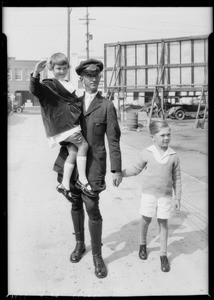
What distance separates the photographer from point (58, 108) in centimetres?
360

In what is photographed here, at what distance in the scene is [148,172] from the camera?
3.88 metres

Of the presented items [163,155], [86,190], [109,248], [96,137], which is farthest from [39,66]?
[109,248]

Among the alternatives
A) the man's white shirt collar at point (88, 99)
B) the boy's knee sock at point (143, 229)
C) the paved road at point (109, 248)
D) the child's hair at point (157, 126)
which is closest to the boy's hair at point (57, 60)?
the man's white shirt collar at point (88, 99)

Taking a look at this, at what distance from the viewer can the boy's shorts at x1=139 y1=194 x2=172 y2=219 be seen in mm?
3836

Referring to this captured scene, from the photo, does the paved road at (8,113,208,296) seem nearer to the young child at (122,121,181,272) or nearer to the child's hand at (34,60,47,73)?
the young child at (122,121,181,272)

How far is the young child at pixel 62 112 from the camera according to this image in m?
3.56

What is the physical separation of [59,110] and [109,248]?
1.76m

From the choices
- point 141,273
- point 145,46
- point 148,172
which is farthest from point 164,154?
point 145,46

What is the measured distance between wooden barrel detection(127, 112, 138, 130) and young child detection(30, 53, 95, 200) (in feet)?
42.5

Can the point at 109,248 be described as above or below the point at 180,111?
below

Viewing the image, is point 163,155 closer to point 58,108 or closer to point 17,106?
point 58,108

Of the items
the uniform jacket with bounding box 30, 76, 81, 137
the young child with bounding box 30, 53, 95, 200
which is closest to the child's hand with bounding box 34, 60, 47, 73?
the young child with bounding box 30, 53, 95, 200

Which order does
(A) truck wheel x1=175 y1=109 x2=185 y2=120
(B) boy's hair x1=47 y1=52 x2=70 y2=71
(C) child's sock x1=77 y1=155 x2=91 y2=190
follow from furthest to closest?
(A) truck wheel x1=175 y1=109 x2=185 y2=120
(C) child's sock x1=77 y1=155 x2=91 y2=190
(B) boy's hair x1=47 y1=52 x2=70 y2=71

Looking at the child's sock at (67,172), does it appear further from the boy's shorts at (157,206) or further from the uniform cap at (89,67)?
the uniform cap at (89,67)
